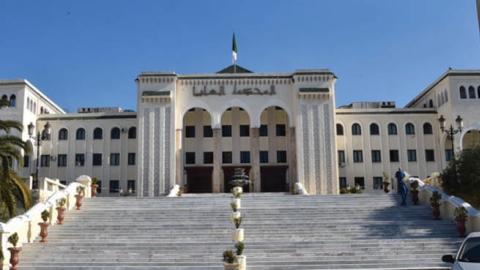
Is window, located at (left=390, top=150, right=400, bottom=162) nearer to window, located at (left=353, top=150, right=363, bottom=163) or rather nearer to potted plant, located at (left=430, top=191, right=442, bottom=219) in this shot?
window, located at (left=353, top=150, right=363, bottom=163)

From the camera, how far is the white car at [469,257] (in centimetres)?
1021

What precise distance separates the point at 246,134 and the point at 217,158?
299 cm

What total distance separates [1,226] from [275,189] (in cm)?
2519

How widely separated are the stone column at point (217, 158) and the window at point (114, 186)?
24.7 ft

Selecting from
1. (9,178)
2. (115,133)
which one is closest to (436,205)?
(9,178)

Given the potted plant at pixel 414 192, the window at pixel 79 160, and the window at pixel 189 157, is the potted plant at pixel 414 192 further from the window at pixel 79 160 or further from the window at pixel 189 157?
the window at pixel 79 160

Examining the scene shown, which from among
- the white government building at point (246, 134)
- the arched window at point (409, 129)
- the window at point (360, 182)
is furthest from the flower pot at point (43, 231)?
the arched window at point (409, 129)

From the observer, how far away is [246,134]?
1715 inches

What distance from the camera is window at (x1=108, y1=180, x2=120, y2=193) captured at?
43.6 metres

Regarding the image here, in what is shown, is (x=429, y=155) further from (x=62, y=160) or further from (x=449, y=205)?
(x=62, y=160)

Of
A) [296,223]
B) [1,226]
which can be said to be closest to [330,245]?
[296,223]

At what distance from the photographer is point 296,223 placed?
2350 cm

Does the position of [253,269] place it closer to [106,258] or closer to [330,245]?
[330,245]

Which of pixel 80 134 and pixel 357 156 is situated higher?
pixel 80 134
